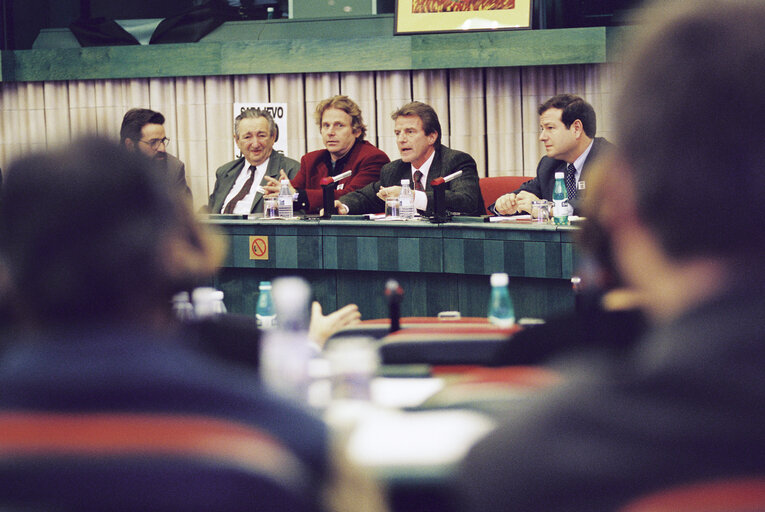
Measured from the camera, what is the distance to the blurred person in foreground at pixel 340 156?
5582 mm

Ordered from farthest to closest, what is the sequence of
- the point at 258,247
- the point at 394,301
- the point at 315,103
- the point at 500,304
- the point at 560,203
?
the point at 315,103 < the point at 258,247 < the point at 560,203 < the point at 500,304 < the point at 394,301

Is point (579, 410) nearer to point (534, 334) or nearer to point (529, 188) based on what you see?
point (534, 334)

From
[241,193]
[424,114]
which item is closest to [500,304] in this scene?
[424,114]

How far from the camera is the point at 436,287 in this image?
15.2ft

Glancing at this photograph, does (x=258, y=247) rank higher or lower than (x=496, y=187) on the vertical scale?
lower

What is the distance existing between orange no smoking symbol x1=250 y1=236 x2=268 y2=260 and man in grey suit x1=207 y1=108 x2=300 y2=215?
63 centimetres

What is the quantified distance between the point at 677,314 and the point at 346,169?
502cm

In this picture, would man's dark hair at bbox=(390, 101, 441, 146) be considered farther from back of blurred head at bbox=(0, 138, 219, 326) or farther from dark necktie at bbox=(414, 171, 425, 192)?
back of blurred head at bbox=(0, 138, 219, 326)

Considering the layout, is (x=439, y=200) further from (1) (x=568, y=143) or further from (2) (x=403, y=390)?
(2) (x=403, y=390)

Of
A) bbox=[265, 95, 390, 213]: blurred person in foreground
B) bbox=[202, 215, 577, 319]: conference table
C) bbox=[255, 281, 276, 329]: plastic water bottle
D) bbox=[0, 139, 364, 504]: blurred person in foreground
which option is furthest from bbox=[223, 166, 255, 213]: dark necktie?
bbox=[0, 139, 364, 504]: blurred person in foreground

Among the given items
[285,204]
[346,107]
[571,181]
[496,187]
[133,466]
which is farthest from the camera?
[346,107]

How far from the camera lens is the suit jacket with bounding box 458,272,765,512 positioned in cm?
65

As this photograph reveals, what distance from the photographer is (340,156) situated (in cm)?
568

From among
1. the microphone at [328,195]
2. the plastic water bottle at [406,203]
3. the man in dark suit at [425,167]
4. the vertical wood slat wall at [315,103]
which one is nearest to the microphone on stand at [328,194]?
the microphone at [328,195]
